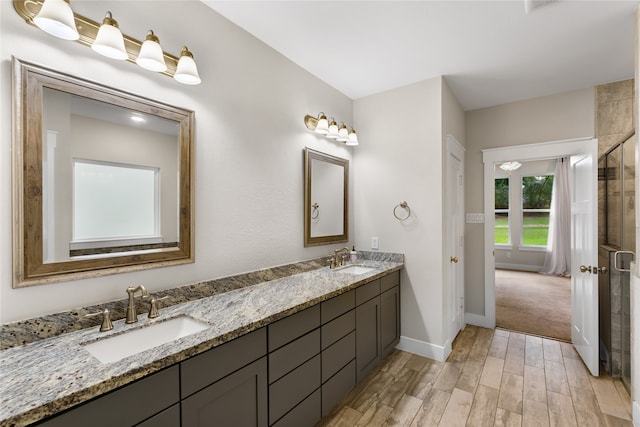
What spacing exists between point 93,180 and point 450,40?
97.8 inches

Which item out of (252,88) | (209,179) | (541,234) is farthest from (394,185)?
(541,234)

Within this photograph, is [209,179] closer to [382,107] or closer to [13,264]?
[13,264]

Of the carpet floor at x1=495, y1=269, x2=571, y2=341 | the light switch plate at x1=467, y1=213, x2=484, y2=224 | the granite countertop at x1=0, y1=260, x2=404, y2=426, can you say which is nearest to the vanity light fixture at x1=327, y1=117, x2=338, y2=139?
the granite countertop at x1=0, y1=260, x2=404, y2=426

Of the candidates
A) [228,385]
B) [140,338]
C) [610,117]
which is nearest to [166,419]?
[228,385]

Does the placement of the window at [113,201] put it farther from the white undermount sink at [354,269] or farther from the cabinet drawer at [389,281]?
the cabinet drawer at [389,281]

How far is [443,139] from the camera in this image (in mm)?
2715

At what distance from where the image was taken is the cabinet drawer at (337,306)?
5.96 feet

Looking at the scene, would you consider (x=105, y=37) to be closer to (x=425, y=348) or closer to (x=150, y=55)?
(x=150, y=55)

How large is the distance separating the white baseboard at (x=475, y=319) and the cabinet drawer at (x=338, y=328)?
223 centimetres

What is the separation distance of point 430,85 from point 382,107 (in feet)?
1.66

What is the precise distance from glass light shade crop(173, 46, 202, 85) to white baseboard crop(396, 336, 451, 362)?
285cm

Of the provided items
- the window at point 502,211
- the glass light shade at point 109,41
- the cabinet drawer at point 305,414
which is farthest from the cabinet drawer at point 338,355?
the window at point 502,211

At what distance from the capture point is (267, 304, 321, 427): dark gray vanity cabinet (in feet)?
4.81

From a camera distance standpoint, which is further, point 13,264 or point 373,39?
point 373,39
